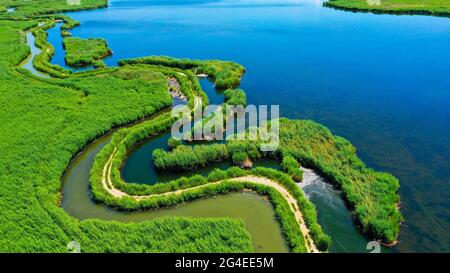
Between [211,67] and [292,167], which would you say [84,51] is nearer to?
[211,67]

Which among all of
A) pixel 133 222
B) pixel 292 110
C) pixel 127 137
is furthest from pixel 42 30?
pixel 133 222

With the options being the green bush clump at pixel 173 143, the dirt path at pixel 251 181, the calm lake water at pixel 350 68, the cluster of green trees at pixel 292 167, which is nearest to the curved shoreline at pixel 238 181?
the dirt path at pixel 251 181

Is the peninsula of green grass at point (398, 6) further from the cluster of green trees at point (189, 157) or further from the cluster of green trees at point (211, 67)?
the cluster of green trees at point (189, 157)

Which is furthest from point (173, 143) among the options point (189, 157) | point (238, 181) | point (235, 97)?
point (235, 97)

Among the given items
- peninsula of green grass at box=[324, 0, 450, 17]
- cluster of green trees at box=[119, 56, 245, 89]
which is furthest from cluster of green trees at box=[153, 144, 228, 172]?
peninsula of green grass at box=[324, 0, 450, 17]

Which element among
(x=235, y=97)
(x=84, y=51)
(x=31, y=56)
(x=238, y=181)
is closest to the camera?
(x=238, y=181)

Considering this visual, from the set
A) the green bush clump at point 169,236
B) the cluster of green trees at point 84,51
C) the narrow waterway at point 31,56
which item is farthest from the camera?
the cluster of green trees at point 84,51

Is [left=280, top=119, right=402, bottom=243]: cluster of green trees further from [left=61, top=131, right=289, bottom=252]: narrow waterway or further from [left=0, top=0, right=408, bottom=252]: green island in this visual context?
[left=61, top=131, right=289, bottom=252]: narrow waterway
